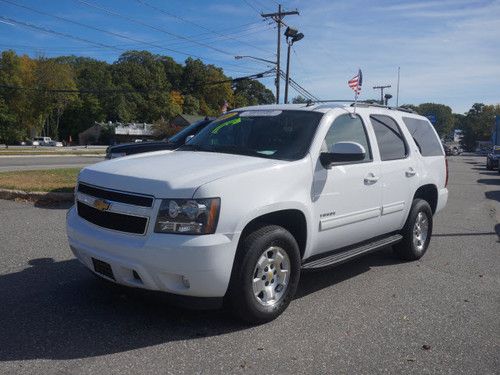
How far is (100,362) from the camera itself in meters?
3.39

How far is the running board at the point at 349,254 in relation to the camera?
4.58 meters

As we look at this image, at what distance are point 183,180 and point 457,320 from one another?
2742 mm

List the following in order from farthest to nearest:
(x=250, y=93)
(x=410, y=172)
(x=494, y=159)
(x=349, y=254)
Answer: (x=250, y=93), (x=494, y=159), (x=410, y=172), (x=349, y=254)

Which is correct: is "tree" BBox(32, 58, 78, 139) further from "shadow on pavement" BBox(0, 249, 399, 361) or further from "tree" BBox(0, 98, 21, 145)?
"shadow on pavement" BBox(0, 249, 399, 361)

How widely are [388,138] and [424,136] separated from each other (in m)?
1.21

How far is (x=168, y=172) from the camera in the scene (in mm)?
3898

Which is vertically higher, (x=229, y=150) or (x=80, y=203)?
(x=229, y=150)

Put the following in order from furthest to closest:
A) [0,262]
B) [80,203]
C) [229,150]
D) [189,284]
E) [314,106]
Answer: [0,262]
[314,106]
[229,150]
[80,203]
[189,284]

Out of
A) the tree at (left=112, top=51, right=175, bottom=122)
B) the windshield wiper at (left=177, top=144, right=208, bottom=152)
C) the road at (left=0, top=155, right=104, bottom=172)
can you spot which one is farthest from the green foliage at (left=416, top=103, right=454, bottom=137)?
the windshield wiper at (left=177, top=144, right=208, bottom=152)

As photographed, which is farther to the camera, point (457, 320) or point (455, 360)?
point (457, 320)

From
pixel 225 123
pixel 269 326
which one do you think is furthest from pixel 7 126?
pixel 269 326

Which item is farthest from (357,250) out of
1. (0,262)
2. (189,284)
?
(0,262)

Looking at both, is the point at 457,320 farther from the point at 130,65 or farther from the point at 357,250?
the point at 130,65

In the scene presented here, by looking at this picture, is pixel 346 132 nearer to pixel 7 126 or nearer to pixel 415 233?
pixel 415 233
